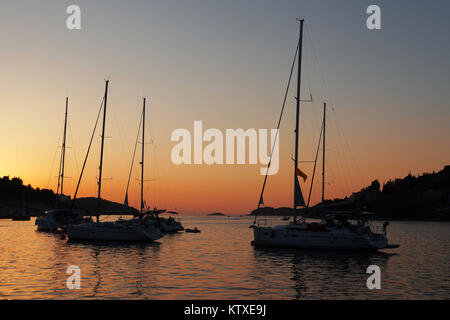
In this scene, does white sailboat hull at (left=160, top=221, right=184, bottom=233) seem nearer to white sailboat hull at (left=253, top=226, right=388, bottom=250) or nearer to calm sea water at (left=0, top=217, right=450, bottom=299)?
calm sea water at (left=0, top=217, right=450, bottom=299)

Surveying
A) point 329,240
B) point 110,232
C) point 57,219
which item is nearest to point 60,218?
point 57,219

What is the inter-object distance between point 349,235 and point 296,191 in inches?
265

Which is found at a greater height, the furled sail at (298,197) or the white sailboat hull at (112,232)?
the furled sail at (298,197)

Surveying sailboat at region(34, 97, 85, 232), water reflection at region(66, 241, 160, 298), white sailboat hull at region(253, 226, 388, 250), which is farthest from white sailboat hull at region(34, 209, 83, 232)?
white sailboat hull at region(253, 226, 388, 250)

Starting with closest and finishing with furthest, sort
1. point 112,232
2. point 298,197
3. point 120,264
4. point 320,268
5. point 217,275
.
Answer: point 217,275 < point 320,268 < point 120,264 < point 298,197 < point 112,232

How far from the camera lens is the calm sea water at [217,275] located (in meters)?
22.8

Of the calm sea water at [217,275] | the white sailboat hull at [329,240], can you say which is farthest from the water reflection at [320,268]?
the white sailboat hull at [329,240]

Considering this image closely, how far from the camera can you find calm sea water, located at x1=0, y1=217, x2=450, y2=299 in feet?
74.6

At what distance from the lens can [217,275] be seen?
29578 mm

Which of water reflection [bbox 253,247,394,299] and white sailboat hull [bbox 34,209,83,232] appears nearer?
water reflection [bbox 253,247,394,299]

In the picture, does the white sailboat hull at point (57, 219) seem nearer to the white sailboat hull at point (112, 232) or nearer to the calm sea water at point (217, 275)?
the white sailboat hull at point (112, 232)

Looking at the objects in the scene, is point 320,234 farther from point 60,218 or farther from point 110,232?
point 60,218
